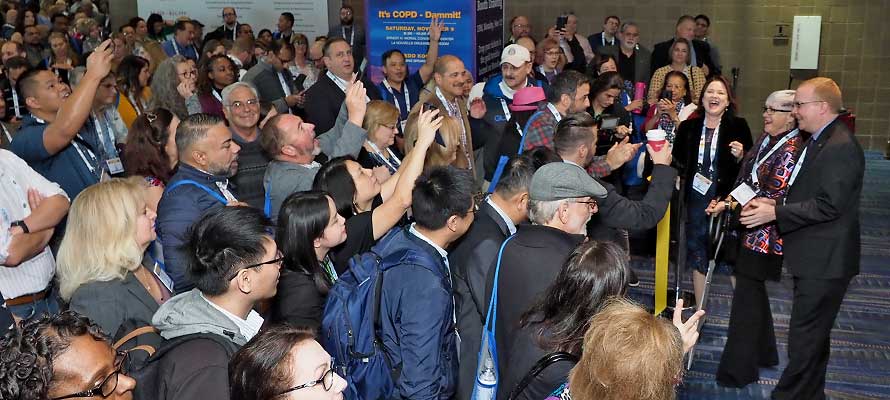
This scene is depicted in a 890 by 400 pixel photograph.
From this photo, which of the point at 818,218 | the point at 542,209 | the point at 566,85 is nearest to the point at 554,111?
the point at 566,85

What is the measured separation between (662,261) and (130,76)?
4293 millimetres

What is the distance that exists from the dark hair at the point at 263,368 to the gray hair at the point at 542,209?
1.36 meters

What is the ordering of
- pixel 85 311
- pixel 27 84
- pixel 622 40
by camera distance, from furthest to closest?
pixel 622 40 → pixel 27 84 → pixel 85 311

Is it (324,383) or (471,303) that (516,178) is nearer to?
(471,303)

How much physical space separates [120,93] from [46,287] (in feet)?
9.64

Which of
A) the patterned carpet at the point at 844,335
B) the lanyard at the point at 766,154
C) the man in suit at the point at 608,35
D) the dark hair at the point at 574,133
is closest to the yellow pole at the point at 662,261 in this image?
the patterned carpet at the point at 844,335

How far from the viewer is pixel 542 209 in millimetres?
3160

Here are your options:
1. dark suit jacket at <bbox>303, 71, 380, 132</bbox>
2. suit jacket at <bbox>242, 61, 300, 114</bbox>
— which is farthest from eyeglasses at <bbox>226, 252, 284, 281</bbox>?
suit jacket at <bbox>242, 61, 300, 114</bbox>

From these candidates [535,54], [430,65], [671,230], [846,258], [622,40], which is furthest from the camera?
[622,40]

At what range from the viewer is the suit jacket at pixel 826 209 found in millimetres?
4008

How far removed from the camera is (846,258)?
4090mm

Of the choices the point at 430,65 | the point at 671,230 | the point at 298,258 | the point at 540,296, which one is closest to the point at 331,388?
the point at 540,296

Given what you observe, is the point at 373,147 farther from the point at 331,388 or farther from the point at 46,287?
the point at 331,388

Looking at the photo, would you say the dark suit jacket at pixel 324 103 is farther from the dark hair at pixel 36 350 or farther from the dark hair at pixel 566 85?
the dark hair at pixel 36 350
